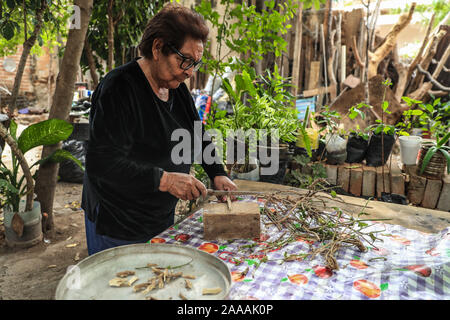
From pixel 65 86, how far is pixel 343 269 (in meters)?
2.67

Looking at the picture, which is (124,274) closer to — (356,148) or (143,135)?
(143,135)

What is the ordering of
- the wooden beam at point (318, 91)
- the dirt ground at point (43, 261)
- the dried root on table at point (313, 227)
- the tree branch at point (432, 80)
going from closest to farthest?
the dried root on table at point (313, 227) → the dirt ground at point (43, 261) → the tree branch at point (432, 80) → the wooden beam at point (318, 91)

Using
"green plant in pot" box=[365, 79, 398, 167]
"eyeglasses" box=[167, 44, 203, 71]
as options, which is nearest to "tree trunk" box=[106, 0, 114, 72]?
"eyeglasses" box=[167, 44, 203, 71]

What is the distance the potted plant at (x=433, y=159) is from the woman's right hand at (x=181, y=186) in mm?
2836

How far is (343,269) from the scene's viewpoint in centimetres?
119

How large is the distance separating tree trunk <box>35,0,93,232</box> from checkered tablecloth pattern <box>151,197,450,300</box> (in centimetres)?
202

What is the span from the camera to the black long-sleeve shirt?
1.37m

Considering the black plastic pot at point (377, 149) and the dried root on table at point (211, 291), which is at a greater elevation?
the black plastic pot at point (377, 149)

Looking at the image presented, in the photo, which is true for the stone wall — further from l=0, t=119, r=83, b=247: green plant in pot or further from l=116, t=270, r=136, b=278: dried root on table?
l=116, t=270, r=136, b=278: dried root on table

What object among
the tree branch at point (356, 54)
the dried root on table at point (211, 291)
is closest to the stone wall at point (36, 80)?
the tree branch at point (356, 54)

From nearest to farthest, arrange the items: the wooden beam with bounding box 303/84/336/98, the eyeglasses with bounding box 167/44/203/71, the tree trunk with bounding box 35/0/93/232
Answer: the eyeglasses with bounding box 167/44/203/71, the tree trunk with bounding box 35/0/93/232, the wooden beam with bounding box 303/84/336/98

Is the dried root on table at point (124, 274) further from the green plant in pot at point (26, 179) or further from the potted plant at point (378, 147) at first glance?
the potted plant at point (378, 147)

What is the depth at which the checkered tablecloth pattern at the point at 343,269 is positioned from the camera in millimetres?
1040
